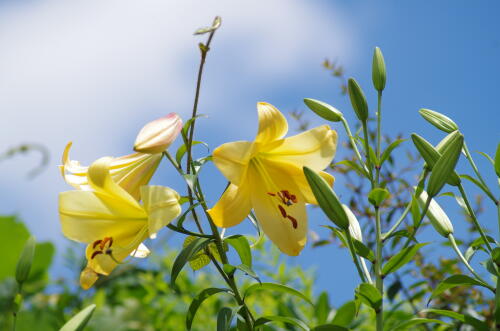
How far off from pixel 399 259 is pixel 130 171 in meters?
0.40

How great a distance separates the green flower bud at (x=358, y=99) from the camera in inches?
35.0

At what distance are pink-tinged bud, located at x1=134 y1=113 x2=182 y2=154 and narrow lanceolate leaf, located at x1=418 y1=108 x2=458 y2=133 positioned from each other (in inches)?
16.5

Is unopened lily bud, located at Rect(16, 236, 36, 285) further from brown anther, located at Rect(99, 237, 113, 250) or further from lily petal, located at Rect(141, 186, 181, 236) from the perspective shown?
lily petal, located at Rect(141, 186, 181, 236)

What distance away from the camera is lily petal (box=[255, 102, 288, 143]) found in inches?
32.3

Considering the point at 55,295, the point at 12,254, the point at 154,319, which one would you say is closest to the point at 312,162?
the point at 154,319

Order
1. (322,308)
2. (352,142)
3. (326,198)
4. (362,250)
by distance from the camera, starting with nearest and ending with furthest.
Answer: (326,198) < (362,250) < (352,142) < (322,308)

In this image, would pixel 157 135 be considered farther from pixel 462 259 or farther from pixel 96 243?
pixel 462 259

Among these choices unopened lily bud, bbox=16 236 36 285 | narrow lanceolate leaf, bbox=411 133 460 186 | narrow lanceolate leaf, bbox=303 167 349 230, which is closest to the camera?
narrow lanceolate leaf, bbox=303 167 349 230

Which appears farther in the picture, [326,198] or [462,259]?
[462,259]

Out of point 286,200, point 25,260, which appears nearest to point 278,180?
point 286,200

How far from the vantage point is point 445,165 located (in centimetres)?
75

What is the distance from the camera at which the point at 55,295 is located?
2.28 meters

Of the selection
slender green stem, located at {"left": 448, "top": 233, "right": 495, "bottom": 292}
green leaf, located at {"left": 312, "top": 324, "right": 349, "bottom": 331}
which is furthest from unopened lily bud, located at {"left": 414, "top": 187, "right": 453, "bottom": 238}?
green leaf, located at {"left": 312, "top": 324, "right": 349, "bottom": 331}

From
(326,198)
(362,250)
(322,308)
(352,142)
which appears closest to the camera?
(326,198)
